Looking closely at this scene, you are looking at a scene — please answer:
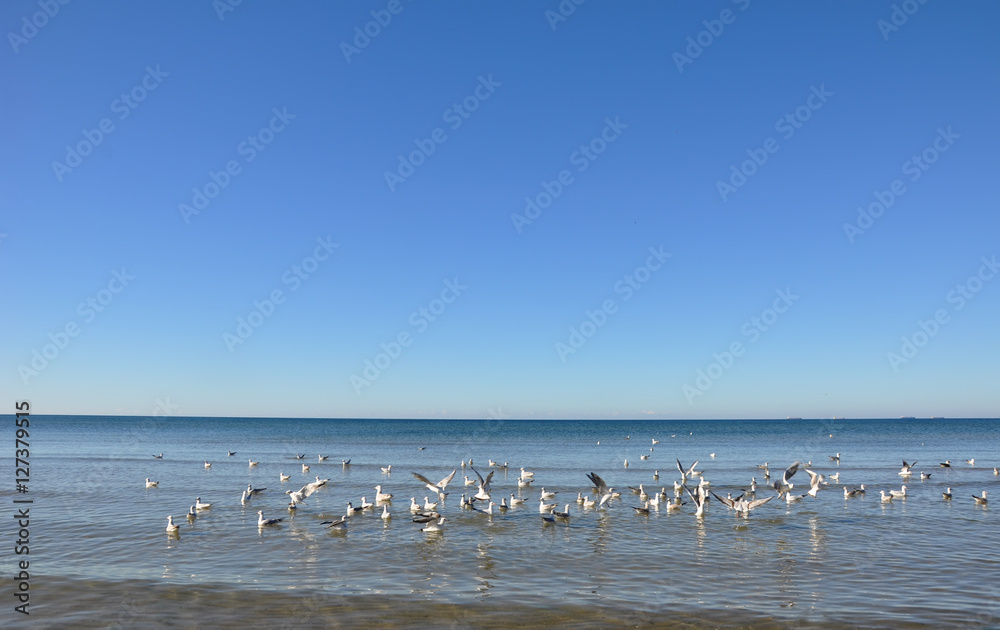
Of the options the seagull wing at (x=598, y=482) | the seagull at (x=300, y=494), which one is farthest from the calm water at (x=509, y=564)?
the seagull wing at (x=598, y=482)

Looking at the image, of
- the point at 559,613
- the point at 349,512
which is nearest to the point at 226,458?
the point at 349,512

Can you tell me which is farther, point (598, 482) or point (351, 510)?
point (598, 482)

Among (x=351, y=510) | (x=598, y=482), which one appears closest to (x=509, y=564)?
(x=598, y=482)

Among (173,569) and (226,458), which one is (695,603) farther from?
(226,458)

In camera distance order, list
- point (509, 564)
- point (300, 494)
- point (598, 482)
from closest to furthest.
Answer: point (509, 564) → point (598, 482) → point (300, 494)

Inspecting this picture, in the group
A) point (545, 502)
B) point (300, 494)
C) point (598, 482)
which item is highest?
point (598, 482)

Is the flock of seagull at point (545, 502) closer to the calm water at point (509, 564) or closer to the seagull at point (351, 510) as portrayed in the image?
the seagull at point (351, 510)

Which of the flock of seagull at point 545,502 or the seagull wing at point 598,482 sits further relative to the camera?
the seagull wing at point 598,482

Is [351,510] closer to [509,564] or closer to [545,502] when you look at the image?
[545,502]

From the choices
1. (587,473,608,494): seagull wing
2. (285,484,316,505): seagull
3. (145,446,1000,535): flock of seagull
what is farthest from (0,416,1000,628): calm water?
(587,473,608,494): seagull wing

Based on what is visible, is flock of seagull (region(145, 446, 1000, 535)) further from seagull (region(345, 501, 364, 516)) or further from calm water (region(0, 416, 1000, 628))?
calm water (region(0, 416, 1000, 628))

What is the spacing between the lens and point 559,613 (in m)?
11.9

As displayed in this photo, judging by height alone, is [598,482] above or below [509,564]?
above

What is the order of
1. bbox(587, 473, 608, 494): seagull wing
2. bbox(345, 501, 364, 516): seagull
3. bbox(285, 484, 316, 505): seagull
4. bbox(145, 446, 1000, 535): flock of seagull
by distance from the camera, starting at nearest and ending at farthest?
1. bbox(145, 446, 1000, 535): flock of seagull
2. bbox(345, 501, 364, 516): seagull
3. bbox(587, 473, 608, 494): seagull wing
4. bbox(285, 484, 316, 505): seagull
